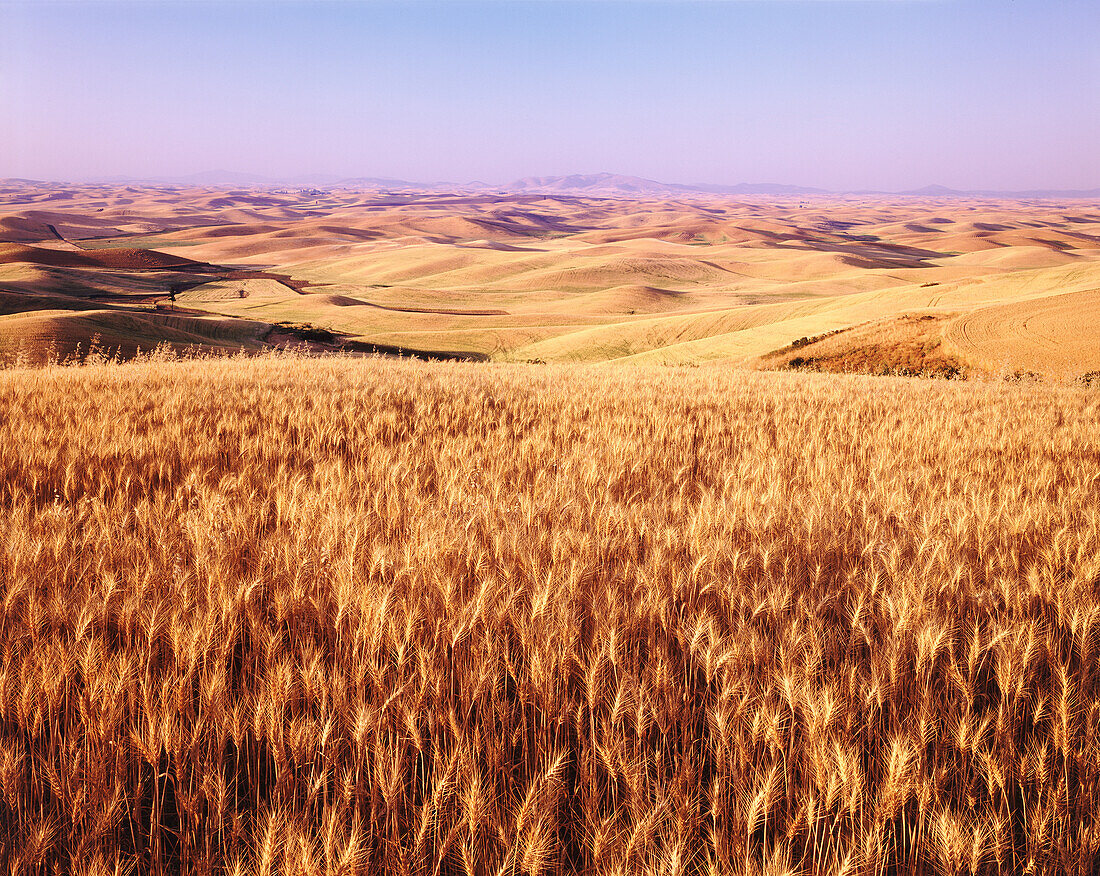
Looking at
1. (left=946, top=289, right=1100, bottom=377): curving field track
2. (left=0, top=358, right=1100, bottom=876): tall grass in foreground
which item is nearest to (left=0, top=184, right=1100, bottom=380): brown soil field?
(left=946, top=289, right=1100, bottom=377): curving field track

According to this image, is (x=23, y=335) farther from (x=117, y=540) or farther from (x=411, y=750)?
(x=411, y=750)

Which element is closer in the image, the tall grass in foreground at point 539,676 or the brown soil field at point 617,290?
the tall grass in foreground at point 539,676

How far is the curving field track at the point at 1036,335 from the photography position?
17.6 metres

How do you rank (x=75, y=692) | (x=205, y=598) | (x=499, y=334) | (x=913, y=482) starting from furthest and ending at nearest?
(x=499, y=334)
(x=913, y=482)
(x=205, y=598)
(x=75, y=692)

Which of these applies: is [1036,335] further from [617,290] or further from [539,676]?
[617,290]

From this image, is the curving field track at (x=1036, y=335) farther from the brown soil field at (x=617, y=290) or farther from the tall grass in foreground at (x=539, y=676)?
the tall grass in foreground at (x=539, y=676)

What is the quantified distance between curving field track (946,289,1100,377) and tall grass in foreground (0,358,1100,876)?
16.5 meters

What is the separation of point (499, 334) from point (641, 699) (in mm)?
42679

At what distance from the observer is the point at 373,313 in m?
51.0

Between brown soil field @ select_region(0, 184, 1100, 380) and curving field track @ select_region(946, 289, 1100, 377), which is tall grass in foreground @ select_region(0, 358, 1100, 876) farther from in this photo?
brown soil field @ select_region(0, 184, 1100, 380)

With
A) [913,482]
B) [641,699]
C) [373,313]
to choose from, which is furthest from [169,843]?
[373,313]

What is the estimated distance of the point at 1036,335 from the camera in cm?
1991

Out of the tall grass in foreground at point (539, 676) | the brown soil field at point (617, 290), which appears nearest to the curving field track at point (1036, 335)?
the brown soil field at point (617, 290)

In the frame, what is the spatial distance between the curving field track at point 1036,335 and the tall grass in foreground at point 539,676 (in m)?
16.5
